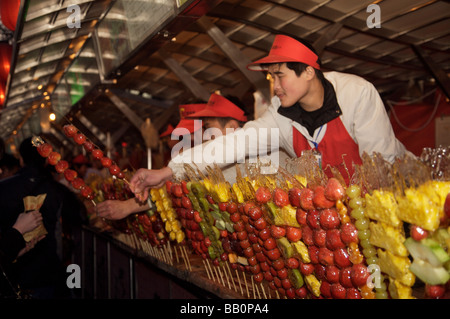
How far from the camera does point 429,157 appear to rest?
1.42 m

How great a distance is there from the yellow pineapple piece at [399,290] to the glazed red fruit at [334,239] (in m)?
0.18

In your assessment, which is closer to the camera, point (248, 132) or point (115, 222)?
point (248, 132)

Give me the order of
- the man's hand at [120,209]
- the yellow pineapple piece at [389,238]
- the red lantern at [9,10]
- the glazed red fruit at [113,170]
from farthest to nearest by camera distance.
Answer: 1. the red lantern at [9,10]
2. the man's hand at [120,209]
3. the glazed red fruit at [113,170]
4. the yellow pineapple piece at [389,238]

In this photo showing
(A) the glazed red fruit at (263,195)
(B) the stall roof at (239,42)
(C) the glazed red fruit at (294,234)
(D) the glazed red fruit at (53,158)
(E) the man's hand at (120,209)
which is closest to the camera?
(C) the glazed red fruit at (294,234)

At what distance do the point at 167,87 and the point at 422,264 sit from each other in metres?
10.5

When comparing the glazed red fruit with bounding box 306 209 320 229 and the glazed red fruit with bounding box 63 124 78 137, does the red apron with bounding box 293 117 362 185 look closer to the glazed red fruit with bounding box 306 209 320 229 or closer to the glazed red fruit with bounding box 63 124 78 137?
the glazed red fruit with bounding box 306 209 320 229

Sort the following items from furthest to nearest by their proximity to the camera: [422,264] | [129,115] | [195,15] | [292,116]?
[129,115] < [195,15] < [292,116] < [422,264]

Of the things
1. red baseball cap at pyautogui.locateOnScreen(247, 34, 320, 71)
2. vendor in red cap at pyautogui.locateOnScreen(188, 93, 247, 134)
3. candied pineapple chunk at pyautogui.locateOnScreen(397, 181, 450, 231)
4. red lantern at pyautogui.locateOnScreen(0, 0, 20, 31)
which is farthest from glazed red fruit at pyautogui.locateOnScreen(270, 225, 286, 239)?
red lantern at pyautogui.locateOnScreen(0, 0, 20, 31)

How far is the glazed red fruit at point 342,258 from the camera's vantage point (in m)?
1.39

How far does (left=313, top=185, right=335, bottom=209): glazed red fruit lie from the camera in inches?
55.8

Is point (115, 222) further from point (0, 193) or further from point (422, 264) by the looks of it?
point (422, 264)

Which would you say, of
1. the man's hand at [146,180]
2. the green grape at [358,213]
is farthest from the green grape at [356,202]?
the man's hand at [146,180]

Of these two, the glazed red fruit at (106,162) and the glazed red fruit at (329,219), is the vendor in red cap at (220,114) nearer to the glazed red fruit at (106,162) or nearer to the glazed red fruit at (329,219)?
the glazed red fruit at (106,162)

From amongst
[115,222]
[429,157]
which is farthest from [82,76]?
[429,157]
